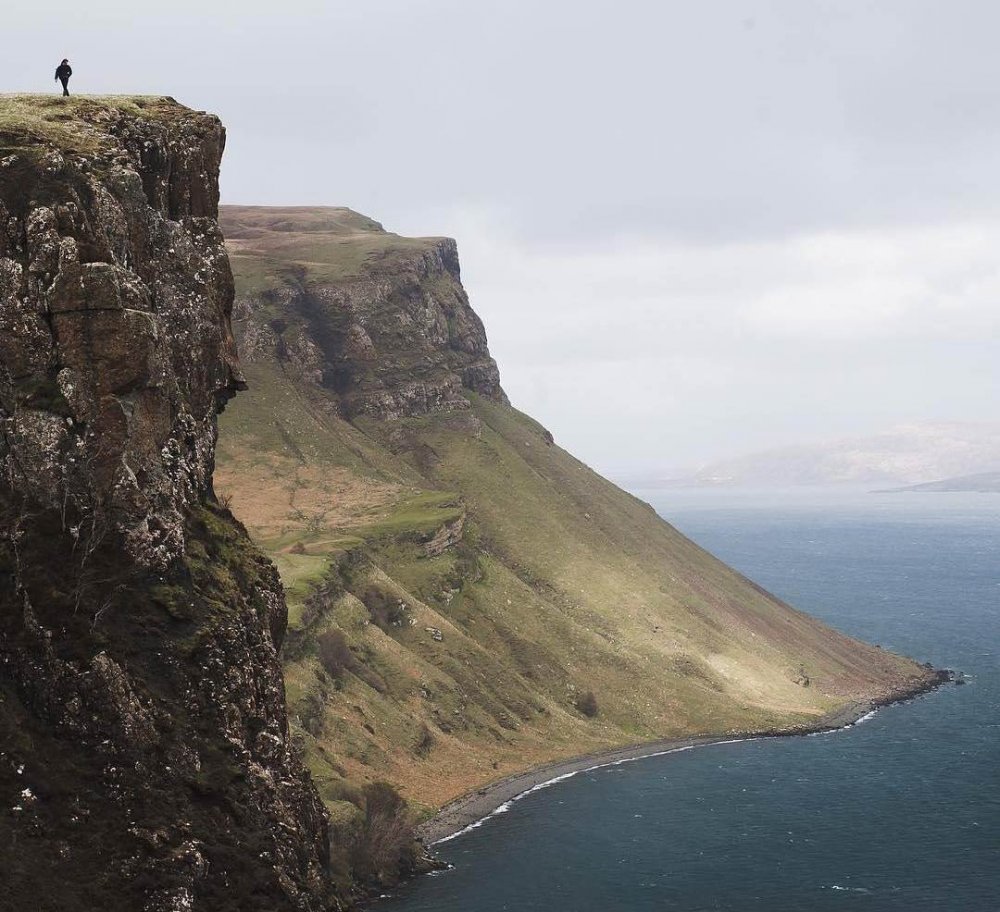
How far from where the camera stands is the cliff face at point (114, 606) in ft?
155

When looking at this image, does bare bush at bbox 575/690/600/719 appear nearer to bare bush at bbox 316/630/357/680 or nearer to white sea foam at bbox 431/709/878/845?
white sea foam at bbox 431/709/878/845

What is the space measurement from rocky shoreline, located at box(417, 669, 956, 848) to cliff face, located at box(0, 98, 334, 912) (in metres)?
78.9

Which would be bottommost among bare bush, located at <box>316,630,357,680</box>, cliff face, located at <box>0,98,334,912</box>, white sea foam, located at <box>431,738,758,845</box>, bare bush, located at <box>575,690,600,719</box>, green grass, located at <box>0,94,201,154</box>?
white sea foam, located at <box>431,738,758,845</box>

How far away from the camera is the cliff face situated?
155 feet

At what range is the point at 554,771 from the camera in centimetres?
15988

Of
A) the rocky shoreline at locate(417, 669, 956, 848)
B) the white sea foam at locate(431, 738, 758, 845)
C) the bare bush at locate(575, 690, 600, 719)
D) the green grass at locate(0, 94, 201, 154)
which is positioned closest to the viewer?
the green grass at locate(0, 94, 201, 154)

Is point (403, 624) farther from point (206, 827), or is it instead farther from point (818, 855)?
point (206, 827)

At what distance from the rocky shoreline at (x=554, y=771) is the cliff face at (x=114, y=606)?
78.9 m

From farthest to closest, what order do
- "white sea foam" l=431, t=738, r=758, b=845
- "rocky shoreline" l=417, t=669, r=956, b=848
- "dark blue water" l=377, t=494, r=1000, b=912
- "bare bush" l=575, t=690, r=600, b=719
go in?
"bare bush" l=575, t=690, r=600, b=719 < "rocky shoreline" l=417, t=669, r=956, b=848 < "white sea foam" l=431, t=738, r=758, b=845 < "dark blue water" l=377, t=494, r=1000, b=912

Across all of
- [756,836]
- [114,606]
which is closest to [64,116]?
[114,606]

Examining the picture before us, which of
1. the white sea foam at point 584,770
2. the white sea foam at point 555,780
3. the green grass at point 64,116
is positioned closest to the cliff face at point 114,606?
the green grass at point 64,116

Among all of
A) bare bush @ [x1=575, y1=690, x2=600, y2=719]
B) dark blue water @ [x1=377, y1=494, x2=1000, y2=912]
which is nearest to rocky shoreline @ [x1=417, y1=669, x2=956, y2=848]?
dark blue water @ [x1=377, y1=494, x2=1000, y2=912]

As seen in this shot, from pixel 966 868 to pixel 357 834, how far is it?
63.8m

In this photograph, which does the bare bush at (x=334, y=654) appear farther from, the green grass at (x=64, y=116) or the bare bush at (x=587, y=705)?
the green grass at (x=64, y=116)
